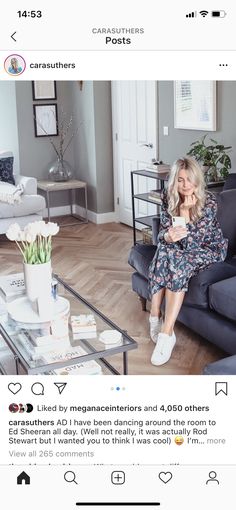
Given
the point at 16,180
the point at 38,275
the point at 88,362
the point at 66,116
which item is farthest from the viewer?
the point at 66,116

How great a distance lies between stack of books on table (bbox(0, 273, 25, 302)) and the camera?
2.45m

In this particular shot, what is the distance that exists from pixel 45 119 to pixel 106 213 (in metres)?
0.99

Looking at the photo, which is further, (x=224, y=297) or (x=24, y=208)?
(x=24, y=208)

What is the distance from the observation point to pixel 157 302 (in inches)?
109

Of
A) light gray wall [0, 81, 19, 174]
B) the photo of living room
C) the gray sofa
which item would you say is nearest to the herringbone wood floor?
the photo of living room

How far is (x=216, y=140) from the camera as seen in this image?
13.1 feet

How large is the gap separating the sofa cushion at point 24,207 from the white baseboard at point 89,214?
0.65 m

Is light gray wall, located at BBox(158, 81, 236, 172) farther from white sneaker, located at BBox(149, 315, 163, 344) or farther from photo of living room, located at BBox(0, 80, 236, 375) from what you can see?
white sneaker, located at BBox(149, 315, 163, 344)

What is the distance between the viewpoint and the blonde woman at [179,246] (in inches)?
104
